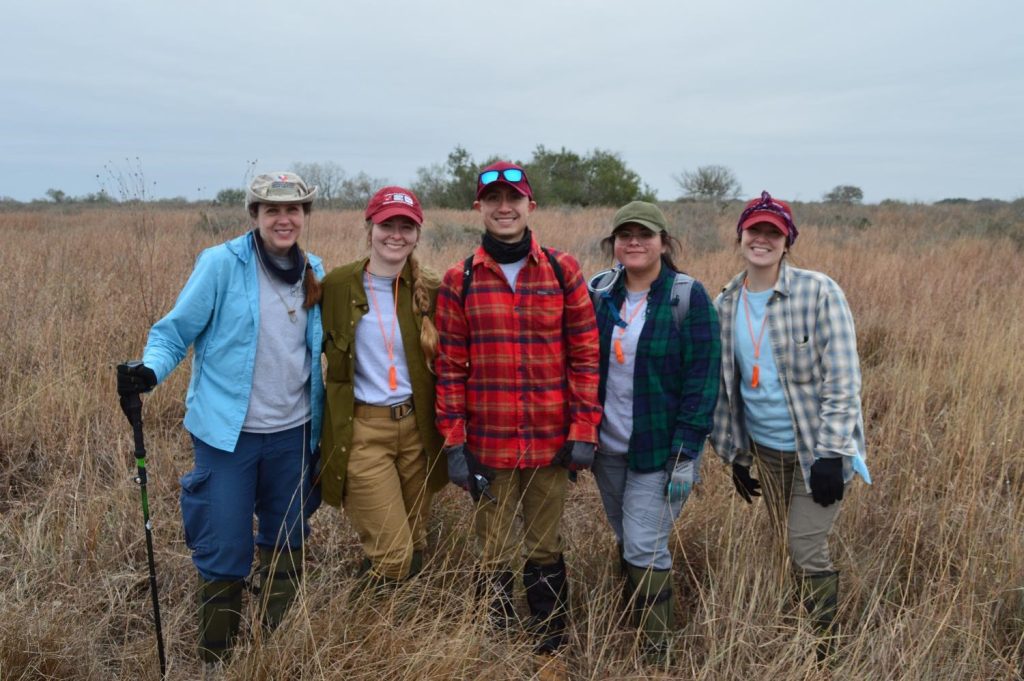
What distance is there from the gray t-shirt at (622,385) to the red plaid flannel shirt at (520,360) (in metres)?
0.11

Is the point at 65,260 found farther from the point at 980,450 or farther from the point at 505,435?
the point at 980,450

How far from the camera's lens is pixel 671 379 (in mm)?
2551

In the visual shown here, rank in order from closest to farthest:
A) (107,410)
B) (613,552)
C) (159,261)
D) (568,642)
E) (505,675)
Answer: (505,675), (568,642), (613,552), (107,410), (159,261)

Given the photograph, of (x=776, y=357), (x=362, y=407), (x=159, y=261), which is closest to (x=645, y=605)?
(x=776, y=357)

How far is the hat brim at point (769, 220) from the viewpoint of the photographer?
98.4 inches

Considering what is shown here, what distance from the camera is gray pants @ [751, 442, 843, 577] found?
102 inches

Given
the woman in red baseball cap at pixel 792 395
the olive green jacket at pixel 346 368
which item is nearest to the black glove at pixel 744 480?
the woman in red baseball cap at pixel 792 395

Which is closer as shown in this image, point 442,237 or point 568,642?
point 568,642

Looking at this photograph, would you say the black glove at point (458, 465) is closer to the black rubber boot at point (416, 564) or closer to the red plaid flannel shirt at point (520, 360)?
the red plaid flannel shirt at point (520, 360)

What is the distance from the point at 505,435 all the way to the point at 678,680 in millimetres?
1096

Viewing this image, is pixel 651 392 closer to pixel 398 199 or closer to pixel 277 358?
pixel 398 199

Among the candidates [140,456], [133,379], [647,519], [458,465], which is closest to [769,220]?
[647,519]

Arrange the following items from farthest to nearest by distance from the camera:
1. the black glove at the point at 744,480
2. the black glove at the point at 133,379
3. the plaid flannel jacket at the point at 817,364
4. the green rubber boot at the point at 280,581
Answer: the black glove at the point at 744,480, the green rubber boot at the point at 280,581, the plaid flannel jacket at the point at 817,364, the black glove at the point at 133,379

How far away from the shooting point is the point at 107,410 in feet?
13.9
